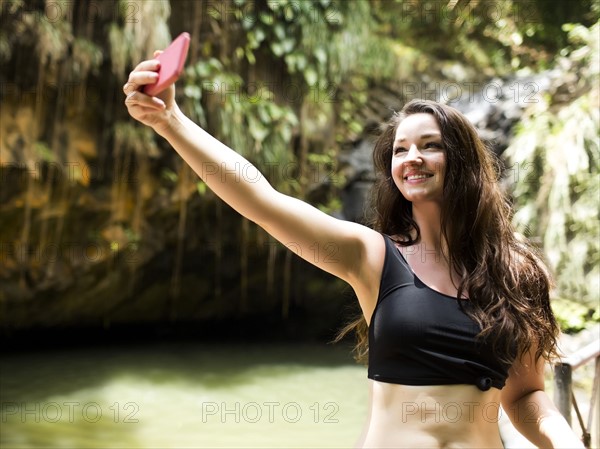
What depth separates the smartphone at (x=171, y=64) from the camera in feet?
3.41

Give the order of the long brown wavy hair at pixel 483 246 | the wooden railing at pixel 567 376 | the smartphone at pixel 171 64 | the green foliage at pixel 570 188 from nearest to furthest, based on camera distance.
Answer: the smartphone at pixel 171 64 → the long brown wavy hair at pixel 483 246 → the wooden railing at pixel 567 376 → the green foliage at pixel 570 188

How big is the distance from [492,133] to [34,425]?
6.37 m

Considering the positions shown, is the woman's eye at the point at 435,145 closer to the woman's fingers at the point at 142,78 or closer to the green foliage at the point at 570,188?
the woman's fingers at the point at 142,78

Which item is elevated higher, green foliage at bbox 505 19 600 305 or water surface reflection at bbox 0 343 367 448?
green foliage at bbox 505 19 600 305

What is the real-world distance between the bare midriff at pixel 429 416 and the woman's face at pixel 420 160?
1.42 feet

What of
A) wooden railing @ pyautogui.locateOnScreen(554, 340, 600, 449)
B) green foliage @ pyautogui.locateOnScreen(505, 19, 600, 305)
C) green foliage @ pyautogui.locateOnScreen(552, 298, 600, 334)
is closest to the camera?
wooden railing @ pyautogui.locateOnScreen(554, 340, 600, 449)

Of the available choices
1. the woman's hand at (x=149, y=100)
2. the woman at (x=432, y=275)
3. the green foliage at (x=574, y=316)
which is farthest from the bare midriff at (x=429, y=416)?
the green foliage at (x=574, y=316)

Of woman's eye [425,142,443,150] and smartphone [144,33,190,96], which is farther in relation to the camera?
woman's eye [425,142,443,150]

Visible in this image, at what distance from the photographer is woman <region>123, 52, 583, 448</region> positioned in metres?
1.26

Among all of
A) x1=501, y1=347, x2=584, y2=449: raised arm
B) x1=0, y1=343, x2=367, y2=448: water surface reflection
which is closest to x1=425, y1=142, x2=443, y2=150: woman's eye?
x1=501, y1=347, x2=584, y2=449: raised arm

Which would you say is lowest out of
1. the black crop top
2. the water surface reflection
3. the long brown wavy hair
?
the water surface reflection

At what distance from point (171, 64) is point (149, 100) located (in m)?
0.11

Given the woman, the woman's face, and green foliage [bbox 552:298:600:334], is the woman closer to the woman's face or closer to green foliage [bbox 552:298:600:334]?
the woman's face

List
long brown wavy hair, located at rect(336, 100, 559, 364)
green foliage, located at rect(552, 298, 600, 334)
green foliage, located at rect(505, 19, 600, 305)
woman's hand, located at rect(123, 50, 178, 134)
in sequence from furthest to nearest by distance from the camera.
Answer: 1. green foliage, located at rect(505, 19, 600, 305)
2. green foliage, located at rect(552, 298, 600, 334)
3. long brown wavy hair, located at rect(336, 100, 559, 364)
4. woman's hand, located at rect(123, 50, 178, 134)
